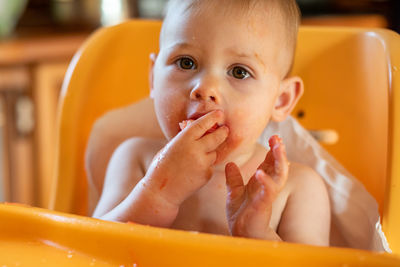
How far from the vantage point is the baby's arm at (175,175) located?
1.86 ft

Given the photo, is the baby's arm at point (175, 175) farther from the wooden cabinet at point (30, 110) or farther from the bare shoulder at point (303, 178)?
the wooden cabinet at point (30, 110)

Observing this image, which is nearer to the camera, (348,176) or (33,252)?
(33,252)

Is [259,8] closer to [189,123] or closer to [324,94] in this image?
[189,123]

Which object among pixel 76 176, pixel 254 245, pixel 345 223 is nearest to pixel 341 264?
pixel 254 245

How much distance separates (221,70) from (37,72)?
3.34 ft

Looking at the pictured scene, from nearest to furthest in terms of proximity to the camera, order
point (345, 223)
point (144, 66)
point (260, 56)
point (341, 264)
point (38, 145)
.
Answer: point (341, 264) → point (260, 56) → point (345, 223) → point (144, 66) → point (38, 145)

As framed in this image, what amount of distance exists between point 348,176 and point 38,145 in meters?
1.06

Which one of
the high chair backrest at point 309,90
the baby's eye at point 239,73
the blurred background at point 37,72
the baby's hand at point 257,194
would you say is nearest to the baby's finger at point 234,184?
the baby's hand at point 257,194

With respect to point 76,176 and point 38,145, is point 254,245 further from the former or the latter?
point 38,145

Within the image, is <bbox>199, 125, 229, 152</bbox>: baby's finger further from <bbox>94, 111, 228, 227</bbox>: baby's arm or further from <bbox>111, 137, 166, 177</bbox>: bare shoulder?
<bbox>111, 137, 166, 177</bbox>: bare shoulder

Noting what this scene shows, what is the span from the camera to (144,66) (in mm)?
866

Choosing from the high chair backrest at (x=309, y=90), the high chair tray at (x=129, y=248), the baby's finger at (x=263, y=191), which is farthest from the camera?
the high chair backrest at (x=309, y=90)

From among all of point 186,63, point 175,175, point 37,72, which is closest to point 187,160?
point 175,175

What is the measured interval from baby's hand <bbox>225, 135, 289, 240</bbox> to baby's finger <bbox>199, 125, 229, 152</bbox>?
0.10 feet
